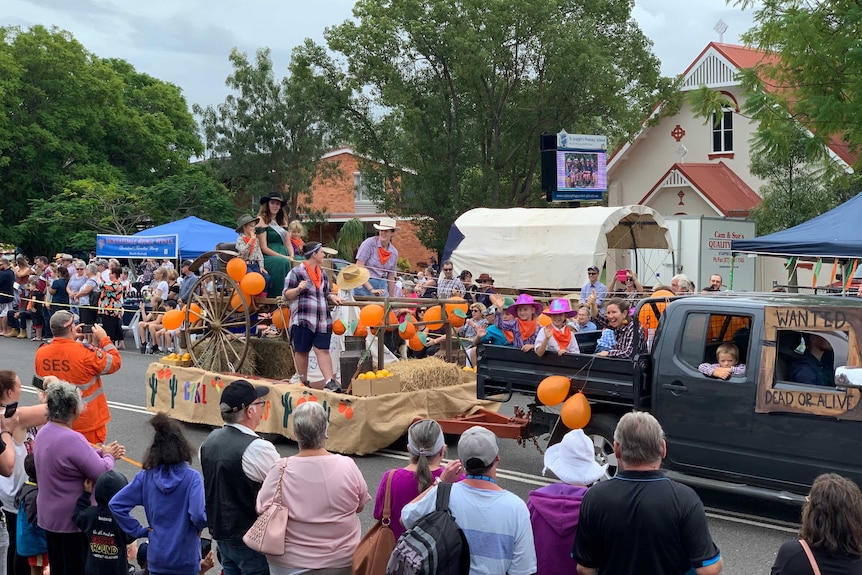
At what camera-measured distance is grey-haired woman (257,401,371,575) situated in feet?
14.4

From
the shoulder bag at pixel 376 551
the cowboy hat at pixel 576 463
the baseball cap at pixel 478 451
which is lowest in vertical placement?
the shoulder bag at pixel 376 551

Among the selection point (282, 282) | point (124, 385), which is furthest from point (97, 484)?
point (124, 385)

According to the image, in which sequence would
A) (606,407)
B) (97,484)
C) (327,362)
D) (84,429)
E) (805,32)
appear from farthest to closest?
1. (805,32)
2. (327,362)
3. (606,407)
4. (84,429)
5. (97,484)

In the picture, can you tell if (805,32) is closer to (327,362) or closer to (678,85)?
(327,362)

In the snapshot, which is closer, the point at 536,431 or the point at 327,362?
the point at 536,431

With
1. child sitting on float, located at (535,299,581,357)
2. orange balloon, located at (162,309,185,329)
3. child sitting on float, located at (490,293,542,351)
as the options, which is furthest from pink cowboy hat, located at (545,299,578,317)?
orange balloon, located at (162,309,185,329)

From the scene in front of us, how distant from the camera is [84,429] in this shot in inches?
295

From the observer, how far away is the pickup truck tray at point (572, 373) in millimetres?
7766

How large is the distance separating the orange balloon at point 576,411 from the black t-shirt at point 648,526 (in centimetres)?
404

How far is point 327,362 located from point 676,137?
27.0 m

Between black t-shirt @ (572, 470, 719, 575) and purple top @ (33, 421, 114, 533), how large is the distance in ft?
9.34

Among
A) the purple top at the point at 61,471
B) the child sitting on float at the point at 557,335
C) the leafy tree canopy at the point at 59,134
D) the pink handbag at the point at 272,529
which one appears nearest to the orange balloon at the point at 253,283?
the child sitting on float at the point at 557,335

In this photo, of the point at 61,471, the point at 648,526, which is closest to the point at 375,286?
the point at 61,471

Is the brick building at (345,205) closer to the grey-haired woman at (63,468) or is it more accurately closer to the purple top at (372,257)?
the purple top at (372,257)
